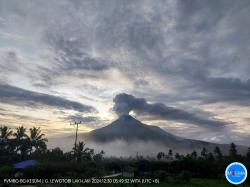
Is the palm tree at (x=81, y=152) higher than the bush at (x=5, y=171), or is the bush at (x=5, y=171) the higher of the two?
the palm tree at (x=81, y=152)

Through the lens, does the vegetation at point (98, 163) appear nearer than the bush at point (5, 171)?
No

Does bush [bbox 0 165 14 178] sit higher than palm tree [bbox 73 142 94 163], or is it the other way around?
palm tree [bbox 73 142 94 163]

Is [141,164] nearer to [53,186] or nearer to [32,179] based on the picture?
[32,179]

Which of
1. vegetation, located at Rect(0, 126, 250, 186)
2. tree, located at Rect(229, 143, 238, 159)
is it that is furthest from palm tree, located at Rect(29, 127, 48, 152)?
tree, located at Rect(229, 143, 238, 159)

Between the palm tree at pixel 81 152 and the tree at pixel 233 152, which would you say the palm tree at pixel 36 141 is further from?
the tree at pixel 233 152

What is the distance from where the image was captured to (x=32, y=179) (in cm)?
3081

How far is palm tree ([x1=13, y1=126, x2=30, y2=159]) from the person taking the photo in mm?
48281

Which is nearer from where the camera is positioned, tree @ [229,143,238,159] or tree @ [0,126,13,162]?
tree @ [0,126,13,162]

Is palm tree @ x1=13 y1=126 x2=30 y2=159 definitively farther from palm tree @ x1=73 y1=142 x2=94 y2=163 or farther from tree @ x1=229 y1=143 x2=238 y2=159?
tree @ x1=229 y1=143 x2=238 y2=159

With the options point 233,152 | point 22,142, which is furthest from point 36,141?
point 233,152


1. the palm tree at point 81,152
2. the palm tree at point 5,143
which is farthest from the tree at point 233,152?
the palm tree at point 5,143

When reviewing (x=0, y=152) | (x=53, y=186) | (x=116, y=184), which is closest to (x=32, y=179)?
(x=53, y=186)

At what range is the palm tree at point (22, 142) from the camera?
158ft

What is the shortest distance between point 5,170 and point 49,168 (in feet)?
17.2
